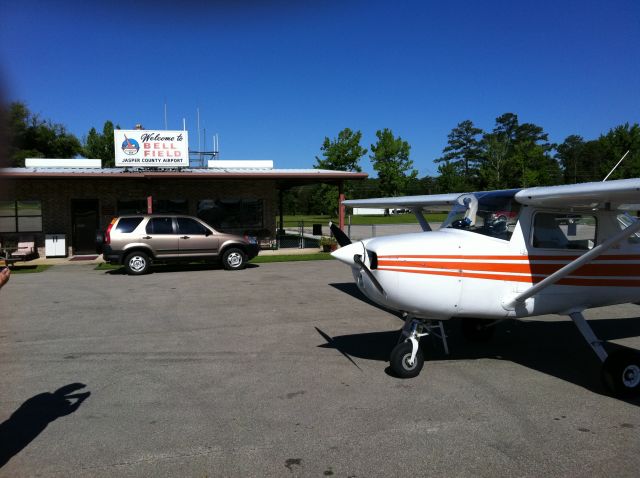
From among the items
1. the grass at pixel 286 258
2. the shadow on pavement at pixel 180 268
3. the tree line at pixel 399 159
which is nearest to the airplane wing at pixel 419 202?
the shadow on pavement at pixel 180 268

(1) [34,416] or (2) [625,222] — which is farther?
(2) [625,222]

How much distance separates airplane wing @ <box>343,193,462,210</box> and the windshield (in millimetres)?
613

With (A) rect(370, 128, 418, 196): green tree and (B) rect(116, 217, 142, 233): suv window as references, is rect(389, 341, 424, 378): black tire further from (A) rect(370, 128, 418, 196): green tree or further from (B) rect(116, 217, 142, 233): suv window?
(A) rect(370, 128, 418, 196): green tree

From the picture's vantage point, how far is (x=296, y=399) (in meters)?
4.75

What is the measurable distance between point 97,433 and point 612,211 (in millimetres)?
5995

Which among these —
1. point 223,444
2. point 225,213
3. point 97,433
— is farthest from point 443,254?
point 225,213

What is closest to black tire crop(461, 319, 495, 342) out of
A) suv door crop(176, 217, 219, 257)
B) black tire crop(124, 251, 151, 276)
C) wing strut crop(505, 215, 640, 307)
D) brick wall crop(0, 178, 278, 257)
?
wing strut crop(505, 215, 640, 307)

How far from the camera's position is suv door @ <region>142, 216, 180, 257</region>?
1416cm

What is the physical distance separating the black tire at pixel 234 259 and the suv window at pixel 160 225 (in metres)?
1.80

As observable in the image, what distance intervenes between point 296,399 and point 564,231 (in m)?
3.65

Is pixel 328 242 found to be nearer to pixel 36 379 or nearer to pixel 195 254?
pixel 195 254

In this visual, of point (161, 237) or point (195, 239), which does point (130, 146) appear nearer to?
point (161, 237)

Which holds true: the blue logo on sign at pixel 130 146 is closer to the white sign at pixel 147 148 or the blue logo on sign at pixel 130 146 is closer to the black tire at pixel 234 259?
the white sign at pixel 147 148

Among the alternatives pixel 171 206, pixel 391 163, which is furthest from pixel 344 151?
pixel 171 206
